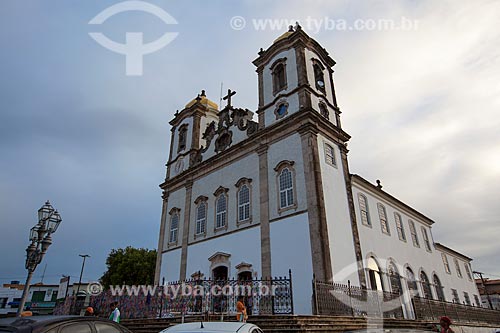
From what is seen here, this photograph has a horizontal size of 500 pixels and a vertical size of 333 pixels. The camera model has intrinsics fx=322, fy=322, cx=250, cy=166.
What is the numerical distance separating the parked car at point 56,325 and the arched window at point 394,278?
18038 millimetres

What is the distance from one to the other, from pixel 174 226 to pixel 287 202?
35.4ft

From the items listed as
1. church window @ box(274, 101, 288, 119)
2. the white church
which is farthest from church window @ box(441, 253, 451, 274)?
church window @ box(274, 101, 288, 119)

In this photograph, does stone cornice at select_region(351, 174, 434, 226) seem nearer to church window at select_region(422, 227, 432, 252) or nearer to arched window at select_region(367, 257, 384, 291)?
church window at select_region(422, 227, 432, 252)

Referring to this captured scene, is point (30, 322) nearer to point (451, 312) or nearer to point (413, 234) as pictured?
point (451, 312)

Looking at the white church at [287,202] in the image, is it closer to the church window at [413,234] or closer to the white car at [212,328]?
the church window at [413,234]

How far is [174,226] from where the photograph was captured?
24.0 m

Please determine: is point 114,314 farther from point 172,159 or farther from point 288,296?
point 172,159

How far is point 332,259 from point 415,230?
15.2 meters

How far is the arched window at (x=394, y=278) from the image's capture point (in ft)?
63.4

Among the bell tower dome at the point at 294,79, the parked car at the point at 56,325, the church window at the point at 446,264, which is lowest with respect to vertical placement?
the parked car at the point at 56,325

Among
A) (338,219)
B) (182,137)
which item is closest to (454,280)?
(338,219)

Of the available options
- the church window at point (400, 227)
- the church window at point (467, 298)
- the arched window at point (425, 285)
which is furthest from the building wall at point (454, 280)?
the church window at point (400, 227)

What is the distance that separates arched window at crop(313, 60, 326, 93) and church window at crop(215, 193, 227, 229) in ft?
30.4

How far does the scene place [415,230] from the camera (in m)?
26.2
